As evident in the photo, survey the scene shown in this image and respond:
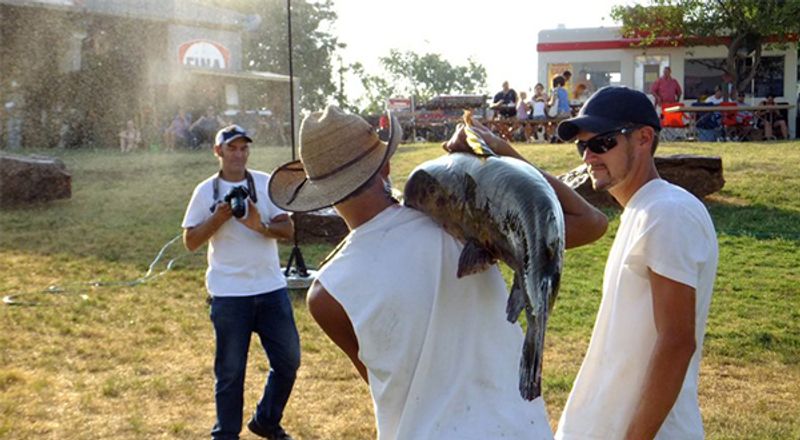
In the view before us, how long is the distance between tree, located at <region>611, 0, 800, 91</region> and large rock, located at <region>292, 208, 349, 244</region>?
63.0 ft

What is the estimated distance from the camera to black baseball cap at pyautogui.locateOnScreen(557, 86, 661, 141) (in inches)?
109

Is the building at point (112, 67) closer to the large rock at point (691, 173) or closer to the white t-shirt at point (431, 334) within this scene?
the large rock at point (691, 173)

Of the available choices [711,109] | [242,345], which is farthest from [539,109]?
[242,345]

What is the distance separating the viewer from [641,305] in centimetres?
271

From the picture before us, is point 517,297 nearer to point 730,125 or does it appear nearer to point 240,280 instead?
point 240,280

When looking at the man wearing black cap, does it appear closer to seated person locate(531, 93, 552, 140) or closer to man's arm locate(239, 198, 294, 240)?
man's arm locate(239, 198, 294, 240)

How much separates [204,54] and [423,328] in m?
35.5

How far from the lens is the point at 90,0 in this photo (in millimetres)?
33000

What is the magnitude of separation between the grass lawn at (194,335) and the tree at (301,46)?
42.5 metres

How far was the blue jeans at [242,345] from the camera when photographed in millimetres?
5562

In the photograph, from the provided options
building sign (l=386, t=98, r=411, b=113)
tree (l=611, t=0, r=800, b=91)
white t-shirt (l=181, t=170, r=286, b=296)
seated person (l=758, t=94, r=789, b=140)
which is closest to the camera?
white t-shirt (l=181, t=170, r=286, b=296)

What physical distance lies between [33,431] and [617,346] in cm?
495

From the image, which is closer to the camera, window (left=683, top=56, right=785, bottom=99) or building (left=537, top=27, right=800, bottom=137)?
window (left=683, top=56, right=785, bottom=99)

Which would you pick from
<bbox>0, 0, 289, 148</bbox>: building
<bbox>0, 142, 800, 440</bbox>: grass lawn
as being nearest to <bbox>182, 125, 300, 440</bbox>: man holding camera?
<bbox>0, 142, 800, 440</bbox>: grass lawn
